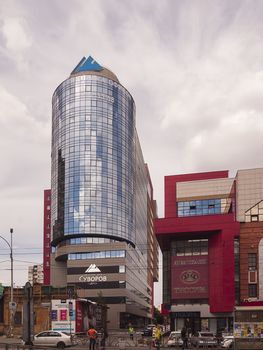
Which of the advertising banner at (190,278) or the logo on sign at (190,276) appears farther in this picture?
the logo on sign at (190,276)

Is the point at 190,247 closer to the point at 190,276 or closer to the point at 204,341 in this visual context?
the point at 190,276

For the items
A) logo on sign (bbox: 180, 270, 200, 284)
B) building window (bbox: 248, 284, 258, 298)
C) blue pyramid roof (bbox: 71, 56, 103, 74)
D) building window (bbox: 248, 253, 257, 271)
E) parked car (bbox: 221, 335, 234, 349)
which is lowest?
parked car (bbox: 221, 335, 234, 349)

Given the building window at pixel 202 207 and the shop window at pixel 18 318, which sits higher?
the building window at pixel 202 207

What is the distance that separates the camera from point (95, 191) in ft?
490

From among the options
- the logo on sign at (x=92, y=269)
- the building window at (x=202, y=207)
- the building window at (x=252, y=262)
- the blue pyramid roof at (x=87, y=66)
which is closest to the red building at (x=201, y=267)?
the building window at (x=252, y=262)

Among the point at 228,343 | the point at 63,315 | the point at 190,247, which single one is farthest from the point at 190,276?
the point at 228,343

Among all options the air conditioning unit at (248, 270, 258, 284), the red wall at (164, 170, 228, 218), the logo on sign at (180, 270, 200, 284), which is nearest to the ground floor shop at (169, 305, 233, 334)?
the logo on sign at (180, 270, 200, 284)

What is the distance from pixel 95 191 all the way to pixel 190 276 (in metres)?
71.3

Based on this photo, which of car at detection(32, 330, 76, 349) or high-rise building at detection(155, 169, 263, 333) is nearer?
car at detection(32, 330, 76, 349)

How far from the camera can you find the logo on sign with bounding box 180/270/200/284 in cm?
8056

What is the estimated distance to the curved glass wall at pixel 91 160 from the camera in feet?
488

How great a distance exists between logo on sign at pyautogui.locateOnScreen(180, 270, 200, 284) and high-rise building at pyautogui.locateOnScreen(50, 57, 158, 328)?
5880 centimetres

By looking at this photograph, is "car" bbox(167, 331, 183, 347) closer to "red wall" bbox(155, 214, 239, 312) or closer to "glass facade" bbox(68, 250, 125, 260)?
"red wall" bbox(155, 214, 239, 312)

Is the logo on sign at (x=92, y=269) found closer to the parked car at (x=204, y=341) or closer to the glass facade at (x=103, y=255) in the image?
the glass facade at (x=103, y=255)
